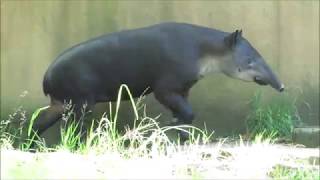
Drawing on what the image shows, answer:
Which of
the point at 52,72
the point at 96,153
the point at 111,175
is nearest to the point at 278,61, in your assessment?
the point at 52,72

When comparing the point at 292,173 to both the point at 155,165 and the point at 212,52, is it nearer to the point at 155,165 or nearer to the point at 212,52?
the point at 155,165

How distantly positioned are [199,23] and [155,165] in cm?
348

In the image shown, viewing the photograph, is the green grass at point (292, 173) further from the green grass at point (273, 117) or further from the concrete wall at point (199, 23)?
the concrete wall at point (199, 23)

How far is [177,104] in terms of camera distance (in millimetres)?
6293

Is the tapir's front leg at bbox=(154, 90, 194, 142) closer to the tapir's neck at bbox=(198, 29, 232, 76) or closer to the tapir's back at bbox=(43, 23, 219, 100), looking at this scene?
the tapir's back at bbox=(43, 23, 219, 100)

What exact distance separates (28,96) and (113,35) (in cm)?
131

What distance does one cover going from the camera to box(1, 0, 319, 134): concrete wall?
7176 millimetres

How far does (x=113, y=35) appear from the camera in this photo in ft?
21.5

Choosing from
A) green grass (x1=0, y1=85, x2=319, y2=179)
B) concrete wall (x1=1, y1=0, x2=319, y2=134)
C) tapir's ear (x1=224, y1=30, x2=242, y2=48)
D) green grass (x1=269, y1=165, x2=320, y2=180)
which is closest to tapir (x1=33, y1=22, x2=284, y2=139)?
tapir's ear (x1=224, y1=30, x2=242, y2=48)

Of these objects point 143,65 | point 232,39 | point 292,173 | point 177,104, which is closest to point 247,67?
point 232,39

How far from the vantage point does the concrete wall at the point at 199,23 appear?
7176mm

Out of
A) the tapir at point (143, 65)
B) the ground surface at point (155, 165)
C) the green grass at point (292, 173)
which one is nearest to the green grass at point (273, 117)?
the tapir at point (143, 65)

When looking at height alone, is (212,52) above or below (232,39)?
below

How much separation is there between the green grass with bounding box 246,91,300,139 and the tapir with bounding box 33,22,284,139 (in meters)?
0.79
